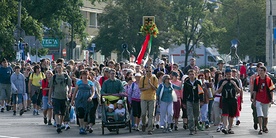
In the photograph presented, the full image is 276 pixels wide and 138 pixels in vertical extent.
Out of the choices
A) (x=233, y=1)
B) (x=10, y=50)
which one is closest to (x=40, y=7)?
(x=10, y=50)

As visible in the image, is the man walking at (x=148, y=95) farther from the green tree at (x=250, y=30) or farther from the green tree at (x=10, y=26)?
the green tree at (x=250, y=30)

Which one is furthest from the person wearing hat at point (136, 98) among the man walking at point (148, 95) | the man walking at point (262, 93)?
the man walking at point (262, 93)

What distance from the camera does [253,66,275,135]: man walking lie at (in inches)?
825

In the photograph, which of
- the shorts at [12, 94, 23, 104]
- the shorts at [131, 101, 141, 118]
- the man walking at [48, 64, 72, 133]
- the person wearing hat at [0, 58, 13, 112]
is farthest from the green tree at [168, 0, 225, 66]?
the man walking at [48, 64, 72, 133]

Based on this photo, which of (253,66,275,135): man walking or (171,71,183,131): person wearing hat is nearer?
(253,66,275,135): man walking

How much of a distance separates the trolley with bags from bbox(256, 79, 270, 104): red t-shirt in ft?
10.7

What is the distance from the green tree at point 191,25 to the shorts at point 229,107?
60941 millimetres

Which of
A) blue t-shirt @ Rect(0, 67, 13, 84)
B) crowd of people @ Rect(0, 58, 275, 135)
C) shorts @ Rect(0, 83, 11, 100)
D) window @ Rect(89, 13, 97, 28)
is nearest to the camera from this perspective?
crowd of people @ Rect(0, 58, 275, 135)

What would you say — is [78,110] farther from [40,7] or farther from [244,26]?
[244,26]

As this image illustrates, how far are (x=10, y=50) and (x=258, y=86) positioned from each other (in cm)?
3195

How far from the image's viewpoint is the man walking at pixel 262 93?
68.7ft

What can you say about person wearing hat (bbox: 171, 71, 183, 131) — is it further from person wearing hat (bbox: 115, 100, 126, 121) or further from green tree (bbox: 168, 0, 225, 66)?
green tree (bbox: 168, 0, 225, 66)

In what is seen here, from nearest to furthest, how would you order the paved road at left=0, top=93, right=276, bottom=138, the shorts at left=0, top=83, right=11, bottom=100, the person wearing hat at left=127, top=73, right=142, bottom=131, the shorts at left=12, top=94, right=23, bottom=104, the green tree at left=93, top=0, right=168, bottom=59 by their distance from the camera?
the paved road at left=0, top=93, right=276, bottom=138
the person wearing hat at left=127, top=73, right=142, bottom=131
the shorts at left=12, top=94, right=23, bottom=104
the shorts at left=0, top=83, right=11, bottom=100
the green tree at left=93, top=0, right=168, bottom=59

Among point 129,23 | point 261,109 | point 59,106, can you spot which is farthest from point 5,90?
point 129,23
